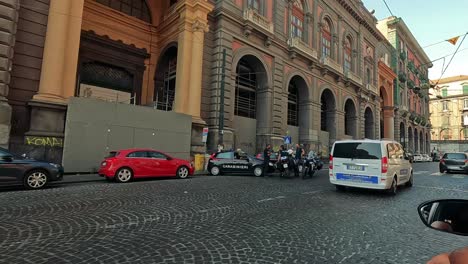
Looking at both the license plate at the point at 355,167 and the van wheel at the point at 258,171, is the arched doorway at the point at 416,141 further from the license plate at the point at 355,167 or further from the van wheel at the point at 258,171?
the license plate at the point at 355,167

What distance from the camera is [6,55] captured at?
12344 mm

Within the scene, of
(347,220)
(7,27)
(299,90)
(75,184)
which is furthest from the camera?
(299,90)

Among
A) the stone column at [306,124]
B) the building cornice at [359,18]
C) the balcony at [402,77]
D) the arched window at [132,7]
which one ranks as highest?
the building cornice at [359,18]

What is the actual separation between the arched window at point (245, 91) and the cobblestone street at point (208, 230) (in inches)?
640

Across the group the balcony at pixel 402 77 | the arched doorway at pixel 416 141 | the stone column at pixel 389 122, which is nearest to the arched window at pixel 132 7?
the stone column at pixel 389 122

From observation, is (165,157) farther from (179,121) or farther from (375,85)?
(375,85)

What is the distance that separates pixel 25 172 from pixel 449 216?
10.8m

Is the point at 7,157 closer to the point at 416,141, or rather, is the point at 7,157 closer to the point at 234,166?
the point at 234,166

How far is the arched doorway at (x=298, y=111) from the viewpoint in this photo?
1096 inches

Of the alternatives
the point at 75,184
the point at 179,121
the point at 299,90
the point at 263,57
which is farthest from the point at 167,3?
the point at 75,184

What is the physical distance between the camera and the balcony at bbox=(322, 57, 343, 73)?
98.3ft

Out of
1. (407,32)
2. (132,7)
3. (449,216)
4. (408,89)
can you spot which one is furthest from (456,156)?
(407,32)

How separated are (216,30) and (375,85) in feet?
105

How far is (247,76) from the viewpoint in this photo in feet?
80.3
